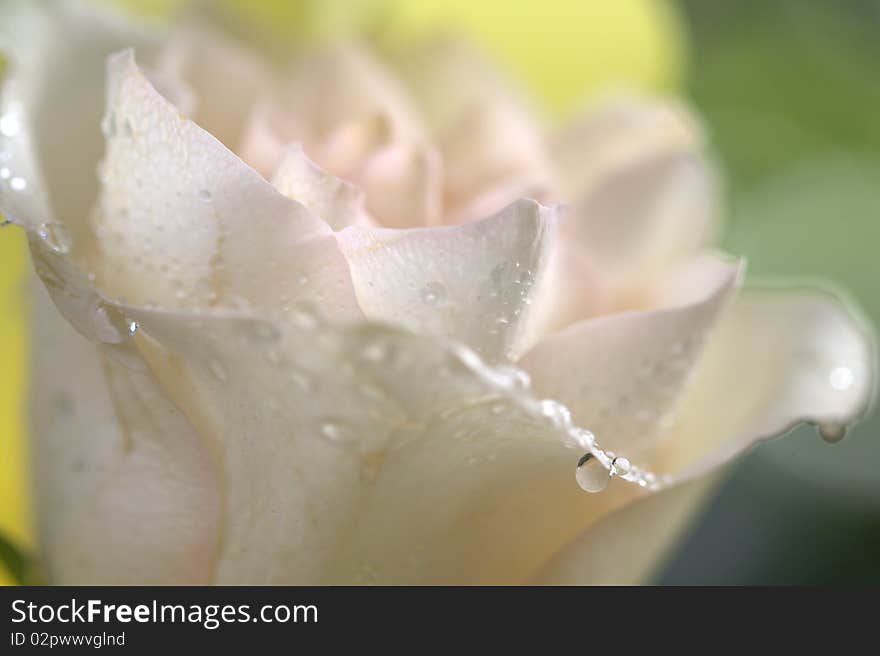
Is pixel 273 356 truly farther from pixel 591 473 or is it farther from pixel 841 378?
pixel 841 378

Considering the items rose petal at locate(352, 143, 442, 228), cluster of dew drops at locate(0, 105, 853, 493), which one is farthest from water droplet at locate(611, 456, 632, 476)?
rose petal at locate(352, 143, 442, 228)

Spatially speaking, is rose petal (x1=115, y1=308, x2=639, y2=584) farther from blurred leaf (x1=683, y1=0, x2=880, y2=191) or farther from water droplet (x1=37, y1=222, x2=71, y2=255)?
blurred leaf (x1=683, y1=0, x2=880, y2=191)

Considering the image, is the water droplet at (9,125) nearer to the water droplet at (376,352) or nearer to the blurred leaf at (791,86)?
the water droplet at (376,352)

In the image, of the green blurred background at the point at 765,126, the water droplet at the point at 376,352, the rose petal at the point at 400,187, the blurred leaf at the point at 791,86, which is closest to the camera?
the water droplet at the point at 376,352

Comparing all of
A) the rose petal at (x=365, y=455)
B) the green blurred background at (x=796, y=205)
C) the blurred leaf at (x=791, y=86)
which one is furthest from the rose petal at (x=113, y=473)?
the blurred leaf at (x=791, y=86)

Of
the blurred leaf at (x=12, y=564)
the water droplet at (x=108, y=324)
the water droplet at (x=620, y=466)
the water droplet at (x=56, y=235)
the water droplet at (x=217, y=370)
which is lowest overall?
the water droplet at (x=620, y=466)

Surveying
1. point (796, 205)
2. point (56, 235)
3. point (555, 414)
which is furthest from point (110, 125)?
point (796, 205)
